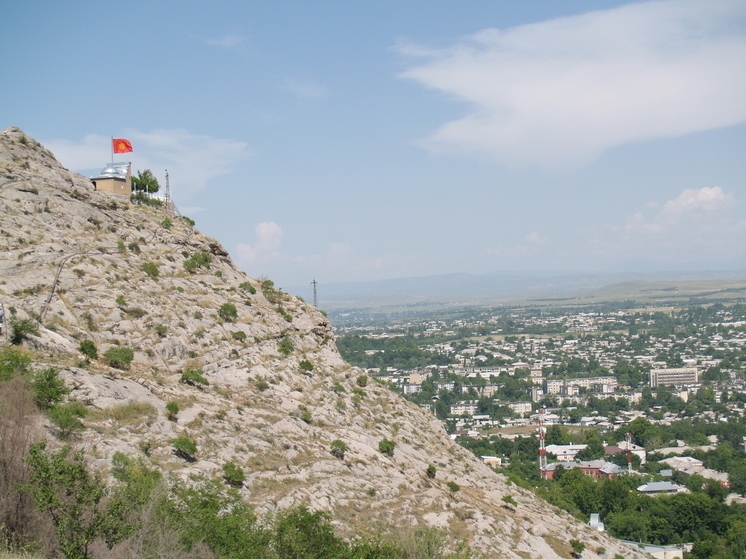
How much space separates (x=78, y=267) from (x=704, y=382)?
137 m

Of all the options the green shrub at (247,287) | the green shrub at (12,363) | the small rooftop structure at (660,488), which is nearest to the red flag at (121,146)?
the green shrub at (247,287)

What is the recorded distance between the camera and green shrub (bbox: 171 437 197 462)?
23.2 meters

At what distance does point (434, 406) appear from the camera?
408ft

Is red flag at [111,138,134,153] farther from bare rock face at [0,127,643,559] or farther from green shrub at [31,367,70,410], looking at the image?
green shrub at [31,367,70,410]

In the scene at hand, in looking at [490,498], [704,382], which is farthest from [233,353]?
[704,382]

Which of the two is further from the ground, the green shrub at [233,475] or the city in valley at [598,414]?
the green shrub at [233,475]

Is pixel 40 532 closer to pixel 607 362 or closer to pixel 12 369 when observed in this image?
pixel 12 369

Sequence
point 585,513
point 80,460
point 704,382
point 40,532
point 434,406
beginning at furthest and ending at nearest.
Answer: point 704,382, point 434,406, point 585,513, point 80,460, point 40,532

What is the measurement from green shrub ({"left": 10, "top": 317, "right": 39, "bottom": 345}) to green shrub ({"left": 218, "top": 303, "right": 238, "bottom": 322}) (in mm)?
10013

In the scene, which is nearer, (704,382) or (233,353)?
(233,353)

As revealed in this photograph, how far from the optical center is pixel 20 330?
996 inches

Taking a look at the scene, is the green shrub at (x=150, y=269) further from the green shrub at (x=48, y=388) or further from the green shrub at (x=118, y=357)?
the green shrub at (x=48, y=388)

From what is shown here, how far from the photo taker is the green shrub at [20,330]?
25.2m

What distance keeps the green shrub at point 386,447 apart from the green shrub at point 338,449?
106 inches
